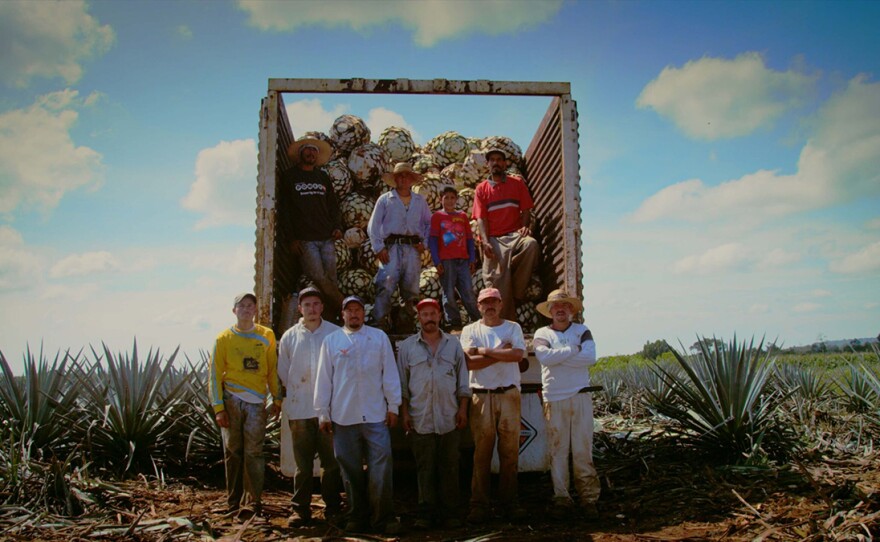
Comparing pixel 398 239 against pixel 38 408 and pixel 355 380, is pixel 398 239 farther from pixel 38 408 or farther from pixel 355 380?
pixel 38 408

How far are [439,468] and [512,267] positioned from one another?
2.35m

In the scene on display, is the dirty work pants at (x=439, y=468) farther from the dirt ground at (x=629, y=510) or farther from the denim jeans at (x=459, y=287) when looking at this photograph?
the denim jeans at (x=459, y=287)

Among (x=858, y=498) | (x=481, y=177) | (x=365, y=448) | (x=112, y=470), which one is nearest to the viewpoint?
(x=858, y=498)

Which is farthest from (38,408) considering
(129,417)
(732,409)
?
(732,409)

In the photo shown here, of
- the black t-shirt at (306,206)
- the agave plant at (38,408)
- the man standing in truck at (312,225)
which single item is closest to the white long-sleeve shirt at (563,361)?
the man standing in truck at (312,225)

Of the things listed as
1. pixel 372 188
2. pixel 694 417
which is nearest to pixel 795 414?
pixel 694 417

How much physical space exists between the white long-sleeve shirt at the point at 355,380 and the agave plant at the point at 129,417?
2476mm

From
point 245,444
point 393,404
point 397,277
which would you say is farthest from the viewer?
point 397,277

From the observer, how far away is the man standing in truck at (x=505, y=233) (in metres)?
6.96

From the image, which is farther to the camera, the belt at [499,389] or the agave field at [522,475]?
the belt at [499,389]

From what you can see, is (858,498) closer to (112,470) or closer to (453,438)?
(453,438)

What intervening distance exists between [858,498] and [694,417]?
1.95 metres

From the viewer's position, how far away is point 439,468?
5.54m

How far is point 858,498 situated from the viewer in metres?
5.03
